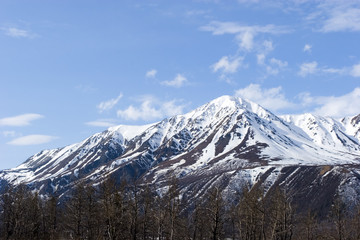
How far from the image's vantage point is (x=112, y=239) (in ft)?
141

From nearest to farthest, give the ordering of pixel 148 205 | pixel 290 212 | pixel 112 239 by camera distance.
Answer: pixel 112 239 < pixel 290 212 < pixel 148 205

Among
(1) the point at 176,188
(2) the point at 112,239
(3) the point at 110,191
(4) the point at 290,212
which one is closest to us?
(2) the point at 112,239

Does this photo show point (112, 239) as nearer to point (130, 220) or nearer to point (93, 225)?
point (130, 220)

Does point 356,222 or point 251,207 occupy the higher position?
point 251,207

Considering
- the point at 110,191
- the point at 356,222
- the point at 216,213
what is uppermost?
the point at 110,191

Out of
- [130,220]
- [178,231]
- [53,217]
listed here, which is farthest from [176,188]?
[53,217]

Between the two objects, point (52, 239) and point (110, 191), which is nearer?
point (110, 191)

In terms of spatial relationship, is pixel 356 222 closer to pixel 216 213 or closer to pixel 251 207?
pixel 251 207

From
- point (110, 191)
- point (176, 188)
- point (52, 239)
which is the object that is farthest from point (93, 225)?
point (110, 191)

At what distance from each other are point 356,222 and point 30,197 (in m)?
55.1

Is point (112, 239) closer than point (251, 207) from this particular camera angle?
Yes

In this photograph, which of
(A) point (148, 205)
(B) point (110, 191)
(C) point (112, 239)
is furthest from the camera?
(A) point (148, 205)

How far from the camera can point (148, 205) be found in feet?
219

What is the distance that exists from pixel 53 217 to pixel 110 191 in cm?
2973
